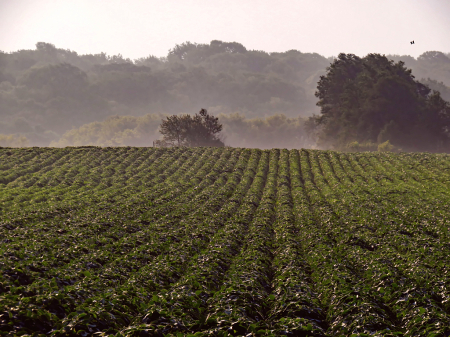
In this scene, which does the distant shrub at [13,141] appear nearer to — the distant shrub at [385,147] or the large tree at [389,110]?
the large tree at [389,110]

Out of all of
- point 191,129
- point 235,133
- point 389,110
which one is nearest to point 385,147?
point 389,110

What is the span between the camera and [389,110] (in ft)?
278

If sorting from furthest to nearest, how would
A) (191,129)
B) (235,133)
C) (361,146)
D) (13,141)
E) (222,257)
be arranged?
(235,133) → (13,141) → (191,129) → (361,146) → (222,257)

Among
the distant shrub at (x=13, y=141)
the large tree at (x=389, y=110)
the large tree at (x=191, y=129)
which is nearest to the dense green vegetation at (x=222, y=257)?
the large tree at (x=389, y=110)

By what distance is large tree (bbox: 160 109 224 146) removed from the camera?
323 feet

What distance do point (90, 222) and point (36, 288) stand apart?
10.0 metres

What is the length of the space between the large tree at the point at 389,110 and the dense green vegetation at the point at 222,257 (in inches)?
2032

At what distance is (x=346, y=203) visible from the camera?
2859cm

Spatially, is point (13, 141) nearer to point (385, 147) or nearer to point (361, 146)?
point (361, 146)

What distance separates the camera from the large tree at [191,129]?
98.3 meters

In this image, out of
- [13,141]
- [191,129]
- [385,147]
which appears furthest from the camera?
[13,141]

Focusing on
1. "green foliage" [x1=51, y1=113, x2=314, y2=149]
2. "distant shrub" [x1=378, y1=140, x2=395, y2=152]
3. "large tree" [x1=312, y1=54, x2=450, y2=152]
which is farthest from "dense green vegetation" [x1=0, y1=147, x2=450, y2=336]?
"green foliage" [x1=51, y1=113, x2=314, y2=149]

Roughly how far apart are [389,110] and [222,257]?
83.9 metres

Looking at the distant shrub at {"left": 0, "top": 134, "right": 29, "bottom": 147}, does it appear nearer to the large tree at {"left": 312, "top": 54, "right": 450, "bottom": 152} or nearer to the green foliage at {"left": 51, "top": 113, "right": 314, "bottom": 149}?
the green foliage at {"left": 51, "top": 113, "right": 314, "bottom": 149}
